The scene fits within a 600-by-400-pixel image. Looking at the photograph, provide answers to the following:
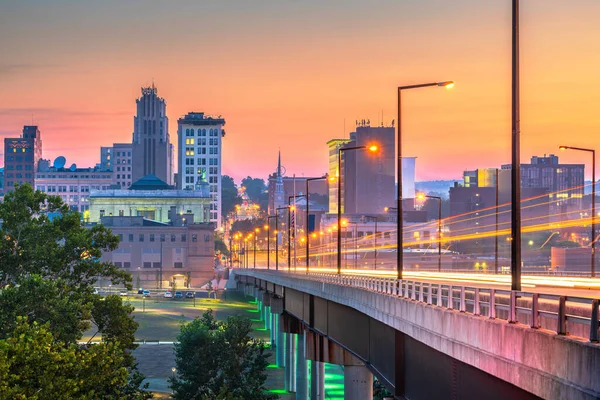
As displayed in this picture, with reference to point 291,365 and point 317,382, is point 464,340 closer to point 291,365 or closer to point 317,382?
point 317,382

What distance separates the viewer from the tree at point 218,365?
7438 centimetres

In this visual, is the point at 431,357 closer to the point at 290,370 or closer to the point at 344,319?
the point at 344,319

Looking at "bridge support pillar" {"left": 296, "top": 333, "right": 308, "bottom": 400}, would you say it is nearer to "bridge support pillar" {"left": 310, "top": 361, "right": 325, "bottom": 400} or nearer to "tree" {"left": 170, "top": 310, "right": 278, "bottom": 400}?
"bridge support pillar" {"left": 310, "top": 361, "right": 325, "bottom": 400}

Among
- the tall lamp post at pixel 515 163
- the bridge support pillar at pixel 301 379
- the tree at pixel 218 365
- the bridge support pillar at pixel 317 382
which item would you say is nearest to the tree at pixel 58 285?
the tree at pixel 218 365

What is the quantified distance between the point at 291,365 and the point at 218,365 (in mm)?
22148

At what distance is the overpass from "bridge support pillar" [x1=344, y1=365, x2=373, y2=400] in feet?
0.18

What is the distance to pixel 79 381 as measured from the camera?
3928 centimetres

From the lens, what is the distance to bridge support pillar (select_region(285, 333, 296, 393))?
98500mm

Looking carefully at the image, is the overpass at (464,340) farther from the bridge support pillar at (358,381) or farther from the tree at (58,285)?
the tree at (58,285)

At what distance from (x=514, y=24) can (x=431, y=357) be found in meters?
9.91

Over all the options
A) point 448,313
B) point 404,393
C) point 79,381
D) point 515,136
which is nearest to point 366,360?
point 404,393

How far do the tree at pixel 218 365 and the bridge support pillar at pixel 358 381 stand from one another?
20.5 m

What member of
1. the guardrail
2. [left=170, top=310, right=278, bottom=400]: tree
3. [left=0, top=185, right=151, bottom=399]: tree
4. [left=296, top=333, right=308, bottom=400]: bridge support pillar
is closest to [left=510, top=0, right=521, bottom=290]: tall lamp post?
the guardrail

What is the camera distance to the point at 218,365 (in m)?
78.5
